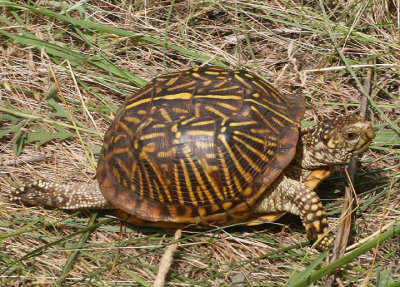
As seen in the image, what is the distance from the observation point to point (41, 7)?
11.7ft

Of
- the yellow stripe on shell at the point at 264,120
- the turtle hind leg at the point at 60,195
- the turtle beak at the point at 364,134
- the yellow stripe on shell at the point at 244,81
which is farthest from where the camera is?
the turtle hind leg at the point at 60,195

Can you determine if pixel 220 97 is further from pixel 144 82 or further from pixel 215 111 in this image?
pixel 144 82

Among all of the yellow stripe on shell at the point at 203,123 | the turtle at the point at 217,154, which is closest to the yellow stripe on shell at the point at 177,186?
the turtle at the point at 217,154

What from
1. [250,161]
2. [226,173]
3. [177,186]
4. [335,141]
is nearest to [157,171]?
[177,186]

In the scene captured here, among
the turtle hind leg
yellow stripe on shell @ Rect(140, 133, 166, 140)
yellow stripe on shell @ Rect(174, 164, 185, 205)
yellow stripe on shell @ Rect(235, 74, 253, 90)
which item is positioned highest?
yellow stripe on shell @ Rect(235, 74, 253, 90)

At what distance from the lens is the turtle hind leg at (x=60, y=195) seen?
2.87 metres

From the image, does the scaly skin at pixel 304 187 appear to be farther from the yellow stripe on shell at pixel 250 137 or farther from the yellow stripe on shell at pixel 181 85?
the yellow stripe on shell at pixel 181 85

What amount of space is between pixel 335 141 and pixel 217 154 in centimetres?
66

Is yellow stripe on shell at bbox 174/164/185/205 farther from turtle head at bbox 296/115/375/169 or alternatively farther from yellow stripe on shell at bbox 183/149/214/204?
turtle head at bbox 296/115/375/169

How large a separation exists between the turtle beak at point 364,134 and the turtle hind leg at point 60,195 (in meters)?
1.50

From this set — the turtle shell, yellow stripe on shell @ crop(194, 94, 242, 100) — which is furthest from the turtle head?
yellow stripe on shell @ crop(194, 94, 242, 100)

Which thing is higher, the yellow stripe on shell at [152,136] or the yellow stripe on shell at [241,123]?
the yellow stripe on shell at [241,123]

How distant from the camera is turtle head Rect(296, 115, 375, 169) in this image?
252 centimetres

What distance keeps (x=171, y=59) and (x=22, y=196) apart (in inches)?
58.4
